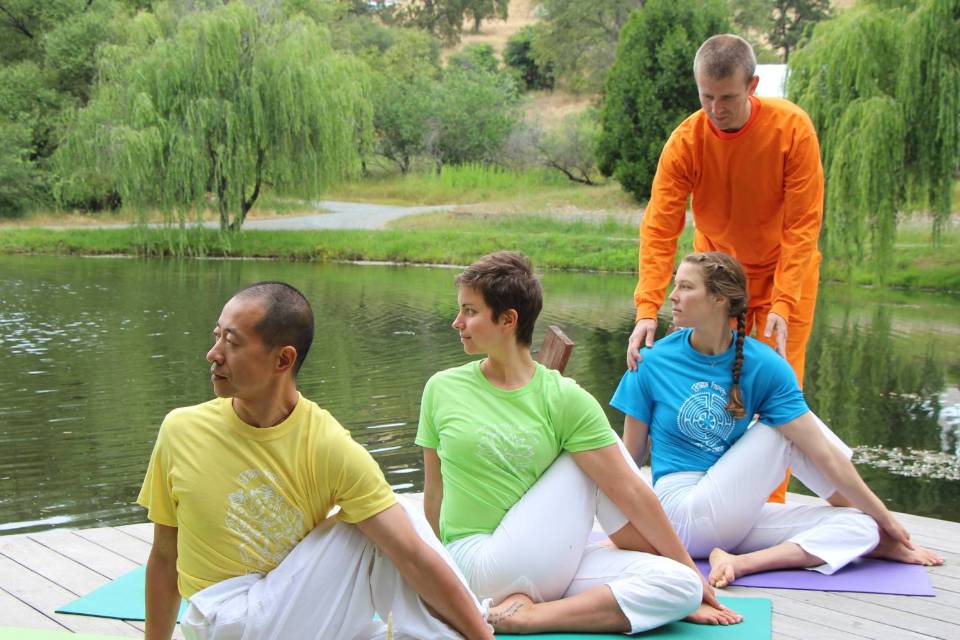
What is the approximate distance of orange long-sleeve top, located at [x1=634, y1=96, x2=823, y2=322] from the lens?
404cm

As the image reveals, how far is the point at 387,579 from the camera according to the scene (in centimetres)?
238

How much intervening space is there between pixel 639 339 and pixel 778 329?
0.55m

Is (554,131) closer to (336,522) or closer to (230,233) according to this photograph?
(230,233)

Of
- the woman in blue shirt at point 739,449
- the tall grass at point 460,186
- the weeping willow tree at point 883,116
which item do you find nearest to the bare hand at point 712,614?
the woman in blue shirt at point 739,449

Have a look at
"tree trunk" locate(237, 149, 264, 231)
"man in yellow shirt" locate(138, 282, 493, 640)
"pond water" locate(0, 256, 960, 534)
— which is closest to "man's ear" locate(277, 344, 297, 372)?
"man in yellow shirt" locate(138, 282, 493, 640)

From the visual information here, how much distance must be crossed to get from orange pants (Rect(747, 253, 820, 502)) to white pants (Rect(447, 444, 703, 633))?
1.26 m

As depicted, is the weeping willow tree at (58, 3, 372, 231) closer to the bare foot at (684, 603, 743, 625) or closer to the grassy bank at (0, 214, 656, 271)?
the grassy bank at (0, 214, 656, 271)

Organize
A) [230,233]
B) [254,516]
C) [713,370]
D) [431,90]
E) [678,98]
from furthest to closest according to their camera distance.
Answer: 1. [431,90]
2. [678,98]
3. [230,233]
4. [713,370]
5. [254,516]

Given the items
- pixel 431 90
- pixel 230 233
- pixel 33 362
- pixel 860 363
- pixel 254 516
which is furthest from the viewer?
pixel 431 90

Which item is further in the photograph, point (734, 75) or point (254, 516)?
point (734, 75)

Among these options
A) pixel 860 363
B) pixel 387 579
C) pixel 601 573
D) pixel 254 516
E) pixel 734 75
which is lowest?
pixel 860 363

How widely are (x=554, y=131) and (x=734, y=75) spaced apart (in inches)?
1129

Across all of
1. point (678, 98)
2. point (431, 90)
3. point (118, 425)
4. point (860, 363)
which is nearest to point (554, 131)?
point (431, 90)

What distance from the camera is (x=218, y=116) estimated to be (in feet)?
66.3
